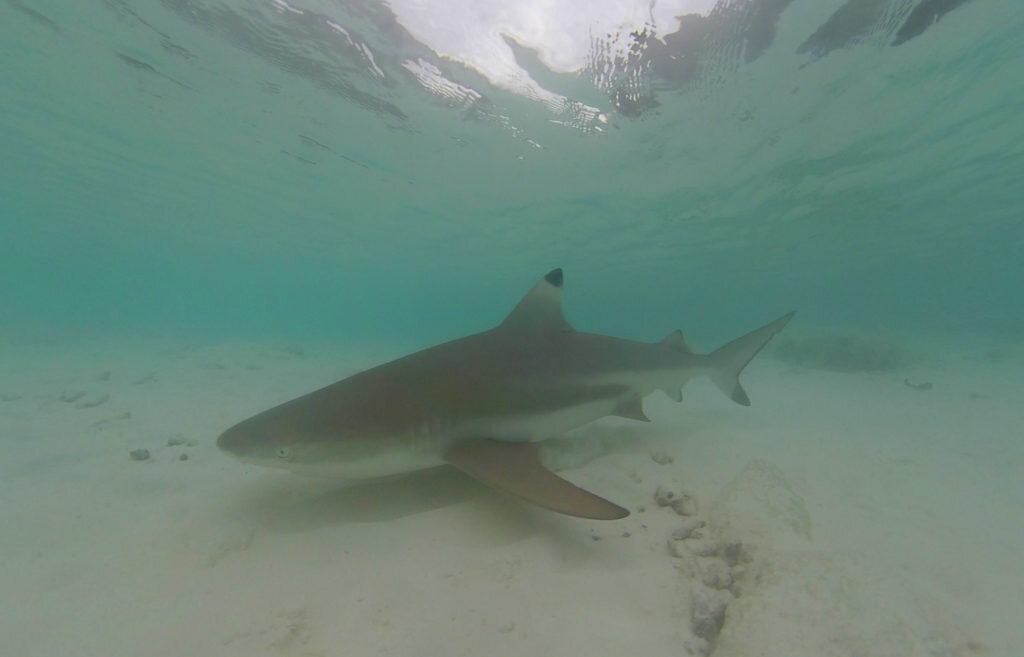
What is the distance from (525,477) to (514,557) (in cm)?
46

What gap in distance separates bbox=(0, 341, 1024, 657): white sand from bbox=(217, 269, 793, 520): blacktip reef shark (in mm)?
412

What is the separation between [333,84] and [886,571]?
44.6 ft

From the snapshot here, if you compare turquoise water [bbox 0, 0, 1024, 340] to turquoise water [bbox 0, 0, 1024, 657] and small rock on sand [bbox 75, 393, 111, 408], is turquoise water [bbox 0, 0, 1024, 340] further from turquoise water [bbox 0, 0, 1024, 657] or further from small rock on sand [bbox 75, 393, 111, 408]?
small rock on sand [bbox 75, 393, 111, 408]

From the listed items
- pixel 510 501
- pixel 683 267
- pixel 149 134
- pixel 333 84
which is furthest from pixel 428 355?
pixel 683 267

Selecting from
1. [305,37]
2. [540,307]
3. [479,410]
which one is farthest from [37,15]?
[479,410]

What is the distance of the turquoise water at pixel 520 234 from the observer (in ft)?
7.03

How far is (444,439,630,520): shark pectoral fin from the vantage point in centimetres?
232

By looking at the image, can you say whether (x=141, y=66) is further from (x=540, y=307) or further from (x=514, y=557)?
(x=514, y=557)

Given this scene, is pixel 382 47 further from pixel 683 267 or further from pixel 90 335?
pixel 683 267

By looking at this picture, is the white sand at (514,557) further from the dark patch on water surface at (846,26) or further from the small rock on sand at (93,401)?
the dark patch on water surface at (846,26)

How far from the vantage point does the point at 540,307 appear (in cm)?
433

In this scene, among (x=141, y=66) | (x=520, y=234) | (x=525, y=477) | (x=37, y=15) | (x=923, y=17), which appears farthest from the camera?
(x=520, y=234)

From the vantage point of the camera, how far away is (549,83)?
415 inches

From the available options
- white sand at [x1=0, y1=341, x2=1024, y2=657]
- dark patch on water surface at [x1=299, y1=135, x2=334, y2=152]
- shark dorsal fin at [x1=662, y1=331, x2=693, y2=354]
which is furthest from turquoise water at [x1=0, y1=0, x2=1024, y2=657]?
shark dorsal fin at [x1=662, y1=331, x2=693, y2=354]
